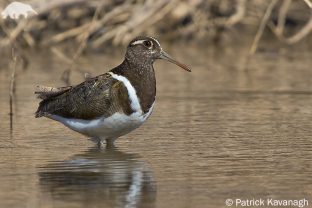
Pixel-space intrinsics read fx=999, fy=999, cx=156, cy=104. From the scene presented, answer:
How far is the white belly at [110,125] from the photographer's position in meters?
9.48

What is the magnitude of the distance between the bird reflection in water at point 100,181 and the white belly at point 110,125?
0.22m

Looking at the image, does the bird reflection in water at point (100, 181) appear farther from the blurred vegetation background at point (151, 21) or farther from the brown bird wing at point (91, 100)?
the blurred vegetation background at point (151, 21)

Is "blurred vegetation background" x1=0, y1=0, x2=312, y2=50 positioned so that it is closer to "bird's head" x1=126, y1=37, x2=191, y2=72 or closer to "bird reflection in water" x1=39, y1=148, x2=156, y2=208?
"bird's head" x1=126, y1=37, x2=191, y2=72

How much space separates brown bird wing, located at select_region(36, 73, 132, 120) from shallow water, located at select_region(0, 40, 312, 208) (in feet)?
1.14

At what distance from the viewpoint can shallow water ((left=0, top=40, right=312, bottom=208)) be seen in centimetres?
767

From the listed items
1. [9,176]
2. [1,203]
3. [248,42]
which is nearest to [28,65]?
[248,42]

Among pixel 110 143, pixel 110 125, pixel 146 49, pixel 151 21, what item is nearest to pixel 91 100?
pixel 110 125

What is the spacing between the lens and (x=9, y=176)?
8391mm

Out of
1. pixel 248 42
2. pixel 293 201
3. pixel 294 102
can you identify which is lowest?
pixel 293 201

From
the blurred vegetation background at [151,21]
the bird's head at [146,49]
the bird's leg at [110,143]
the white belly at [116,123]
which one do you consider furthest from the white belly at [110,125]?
the blurred vegetation background at [151,21]

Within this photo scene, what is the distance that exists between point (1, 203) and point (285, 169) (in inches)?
99.9

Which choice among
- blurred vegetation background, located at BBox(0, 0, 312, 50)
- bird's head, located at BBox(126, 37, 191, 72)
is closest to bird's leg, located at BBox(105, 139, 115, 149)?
bird's head, located at BBox(126, 37, 191, 72)

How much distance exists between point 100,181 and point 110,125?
1.48 metres

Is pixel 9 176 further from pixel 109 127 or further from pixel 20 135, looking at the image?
pixel 20 135
